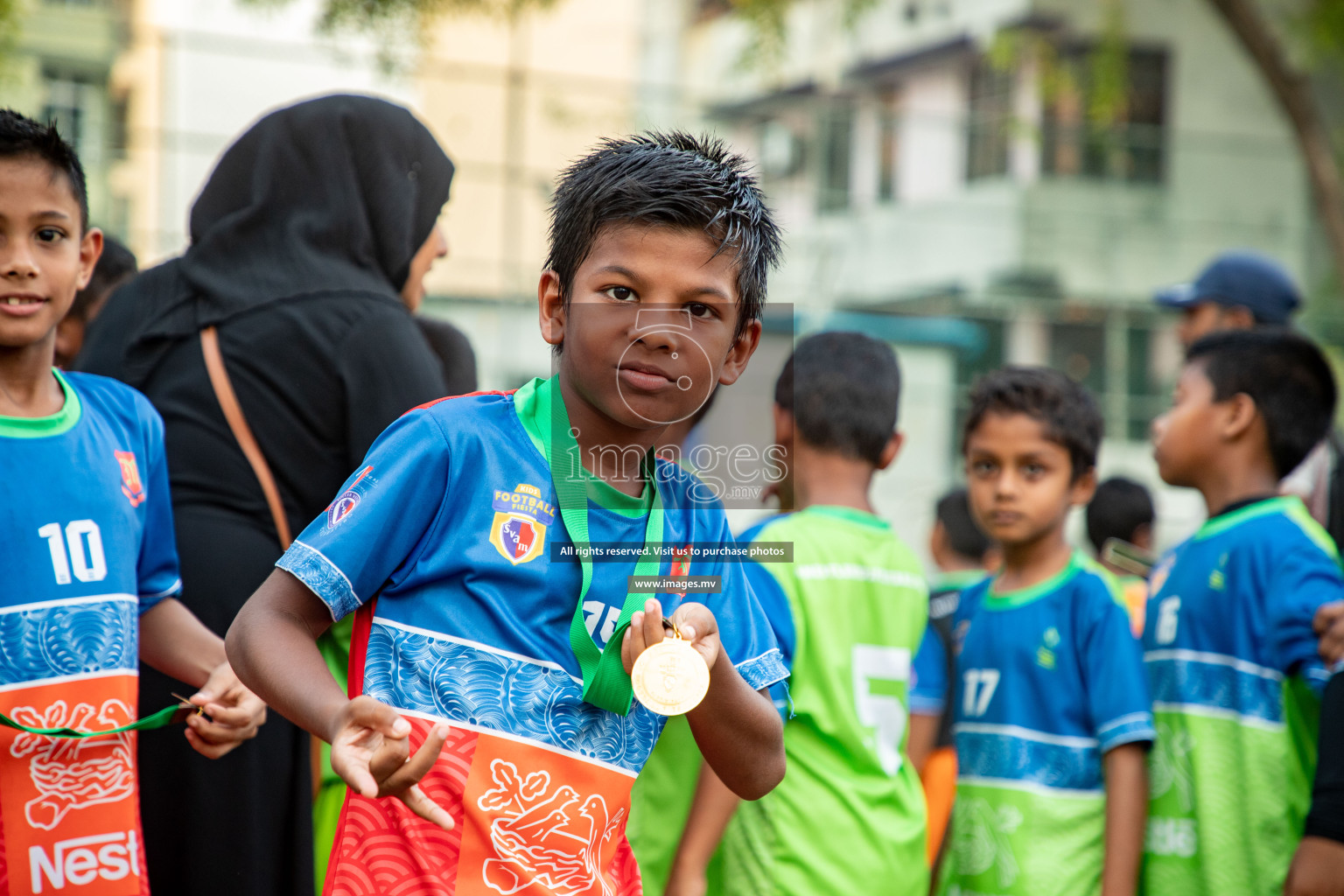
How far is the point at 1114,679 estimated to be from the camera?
3.13 m

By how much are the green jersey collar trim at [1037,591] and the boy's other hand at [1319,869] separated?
32.4 inches

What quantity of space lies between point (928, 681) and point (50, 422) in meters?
2.25

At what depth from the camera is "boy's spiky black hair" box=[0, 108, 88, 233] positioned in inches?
90.6

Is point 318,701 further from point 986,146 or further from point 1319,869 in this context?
point 986,146

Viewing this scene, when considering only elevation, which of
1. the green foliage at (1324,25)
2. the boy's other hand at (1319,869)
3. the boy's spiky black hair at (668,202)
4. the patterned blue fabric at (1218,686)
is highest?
the green foliage at (1324,25)

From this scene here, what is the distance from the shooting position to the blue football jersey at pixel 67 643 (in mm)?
2109

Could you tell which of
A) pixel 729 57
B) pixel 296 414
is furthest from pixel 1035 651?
pixel 729 57

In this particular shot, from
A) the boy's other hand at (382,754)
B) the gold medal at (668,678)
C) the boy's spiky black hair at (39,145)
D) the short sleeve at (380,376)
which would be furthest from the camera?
the short sleeve at (380,376)

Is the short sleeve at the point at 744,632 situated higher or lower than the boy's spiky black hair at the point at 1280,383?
lower

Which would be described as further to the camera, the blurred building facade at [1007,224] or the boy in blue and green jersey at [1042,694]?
the blurred building facade at [1007,224]

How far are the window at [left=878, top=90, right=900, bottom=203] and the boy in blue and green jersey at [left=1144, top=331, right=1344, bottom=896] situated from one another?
1047cm

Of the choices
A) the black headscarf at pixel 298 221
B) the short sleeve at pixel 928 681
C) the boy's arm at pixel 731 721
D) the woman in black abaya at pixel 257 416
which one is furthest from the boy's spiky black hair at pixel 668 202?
the short sleeve at pixel 928 681

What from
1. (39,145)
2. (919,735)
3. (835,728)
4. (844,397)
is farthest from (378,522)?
(919,735)

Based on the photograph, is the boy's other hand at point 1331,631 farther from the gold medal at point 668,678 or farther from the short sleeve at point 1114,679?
the gold medal at point 668,678
